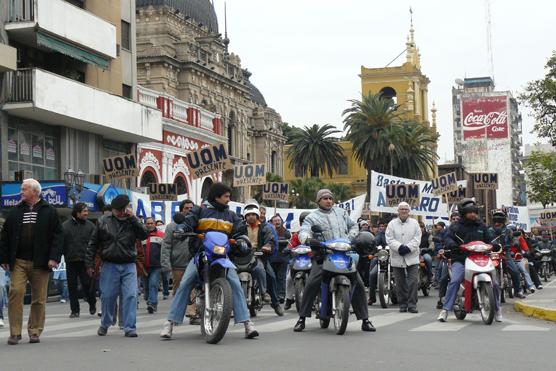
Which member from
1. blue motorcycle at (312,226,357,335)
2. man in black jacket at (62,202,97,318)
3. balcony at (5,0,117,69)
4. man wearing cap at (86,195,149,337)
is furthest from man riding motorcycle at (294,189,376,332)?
balcony at (5,0,117,69)

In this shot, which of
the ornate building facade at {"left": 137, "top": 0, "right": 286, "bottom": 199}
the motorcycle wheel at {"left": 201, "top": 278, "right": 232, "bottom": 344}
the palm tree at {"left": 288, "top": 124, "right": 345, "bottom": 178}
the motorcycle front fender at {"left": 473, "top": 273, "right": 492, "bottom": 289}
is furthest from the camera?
the palm tree at {"left": 288, "top": 124, "right": 345, "bottom": 178}

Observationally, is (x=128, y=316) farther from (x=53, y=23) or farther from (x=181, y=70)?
(x=181, y=70)

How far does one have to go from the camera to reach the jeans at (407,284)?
51.1ft

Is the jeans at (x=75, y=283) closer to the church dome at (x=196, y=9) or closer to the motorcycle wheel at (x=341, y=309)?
the motorcycle wheel at (x=341, y=309)

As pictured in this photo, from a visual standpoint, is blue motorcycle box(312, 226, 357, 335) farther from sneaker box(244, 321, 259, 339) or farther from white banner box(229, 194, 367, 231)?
white banner box(229, 194, 367, 231)

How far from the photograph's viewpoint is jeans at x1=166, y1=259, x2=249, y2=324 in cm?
1063

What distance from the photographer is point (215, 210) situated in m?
11.1

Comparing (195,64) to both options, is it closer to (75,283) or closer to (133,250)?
(75,283)

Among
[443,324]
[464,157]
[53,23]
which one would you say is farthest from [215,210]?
[464,157]

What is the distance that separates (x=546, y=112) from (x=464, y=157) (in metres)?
82.8

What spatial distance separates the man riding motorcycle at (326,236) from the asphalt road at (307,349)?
0.22 m

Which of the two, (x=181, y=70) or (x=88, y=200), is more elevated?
(x=181, y=70)

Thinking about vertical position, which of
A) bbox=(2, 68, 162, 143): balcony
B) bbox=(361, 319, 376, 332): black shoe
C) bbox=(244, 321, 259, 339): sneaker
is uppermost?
bbox=(2, 68, 162, 143): balcony

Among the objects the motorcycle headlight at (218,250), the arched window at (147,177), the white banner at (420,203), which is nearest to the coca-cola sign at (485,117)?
the arched window at (147,177)
